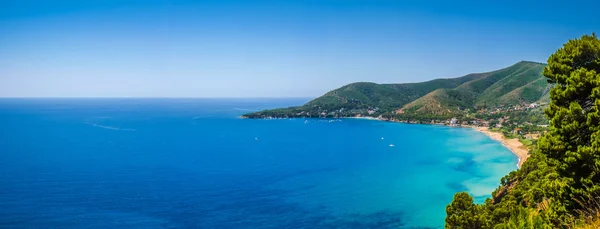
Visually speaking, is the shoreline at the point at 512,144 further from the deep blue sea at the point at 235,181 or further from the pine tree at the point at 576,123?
the pine tree at the point at 576,123

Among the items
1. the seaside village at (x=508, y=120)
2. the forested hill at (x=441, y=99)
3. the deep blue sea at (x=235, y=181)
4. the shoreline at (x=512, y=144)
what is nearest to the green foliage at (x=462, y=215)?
the deep blue sea at (x=235, y=181)

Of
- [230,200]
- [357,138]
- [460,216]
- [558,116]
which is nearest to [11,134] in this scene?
[230,200]

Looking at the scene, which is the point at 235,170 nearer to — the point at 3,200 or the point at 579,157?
the point at 3,200

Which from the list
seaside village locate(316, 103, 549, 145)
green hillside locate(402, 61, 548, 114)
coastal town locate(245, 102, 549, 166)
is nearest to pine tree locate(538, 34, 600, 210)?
coastal town locate(245, 102, 549, 166)

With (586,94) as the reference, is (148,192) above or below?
below

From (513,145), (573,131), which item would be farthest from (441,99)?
(573,131)

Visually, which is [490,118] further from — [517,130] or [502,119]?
[517,130]
